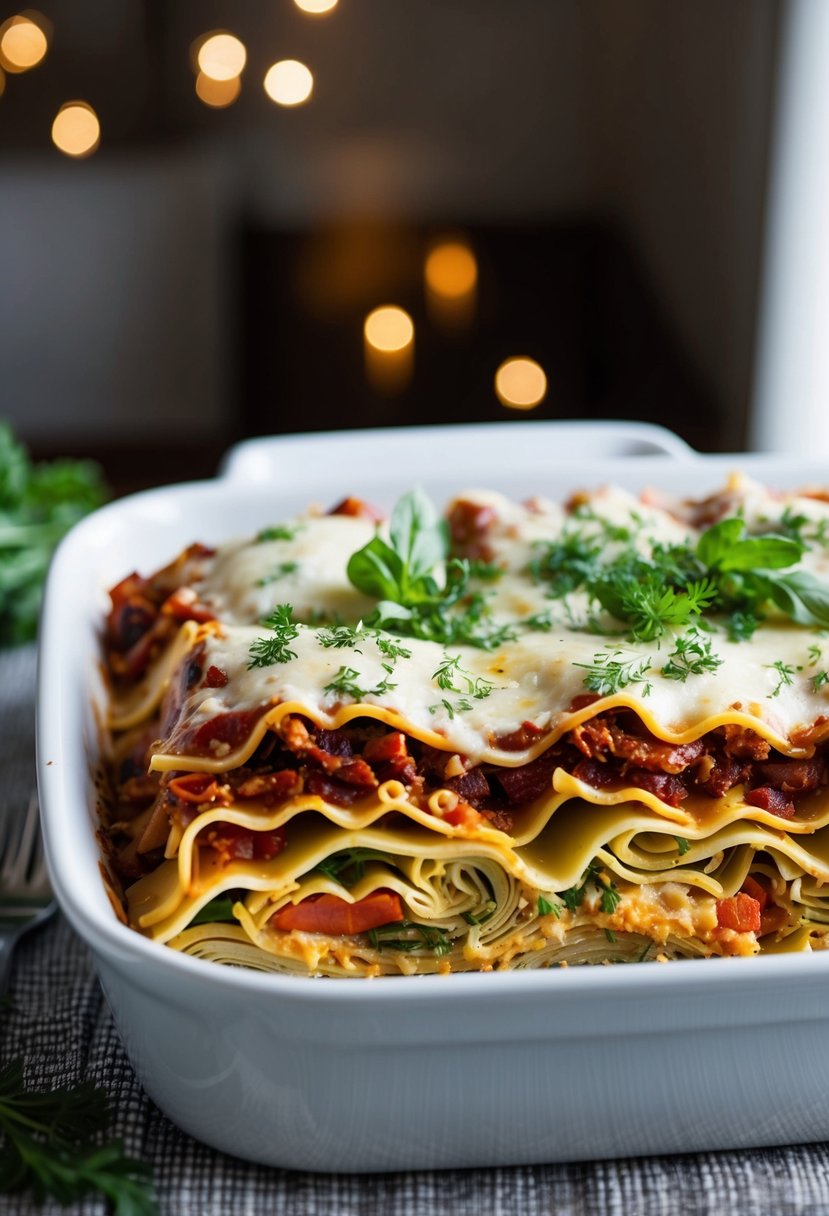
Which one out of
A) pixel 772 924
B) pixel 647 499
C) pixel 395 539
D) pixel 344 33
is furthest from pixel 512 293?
pixel 772 924

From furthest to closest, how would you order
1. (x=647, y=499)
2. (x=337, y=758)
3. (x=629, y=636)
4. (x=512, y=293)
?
(x=512, y=293) → (x=647, y=499) → (x=629, y=636) → (x=337, y=758)

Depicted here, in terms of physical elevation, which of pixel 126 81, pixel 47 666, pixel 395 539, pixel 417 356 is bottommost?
pixel 417 356

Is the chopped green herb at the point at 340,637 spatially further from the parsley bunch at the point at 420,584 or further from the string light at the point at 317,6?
the string light at the point at 317,6

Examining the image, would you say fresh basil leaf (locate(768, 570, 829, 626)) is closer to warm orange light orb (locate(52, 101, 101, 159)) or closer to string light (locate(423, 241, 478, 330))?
string light (locate(423, 241, 478, 330))

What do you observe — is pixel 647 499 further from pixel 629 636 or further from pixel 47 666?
pixel 47 666

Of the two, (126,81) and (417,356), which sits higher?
(126,81)

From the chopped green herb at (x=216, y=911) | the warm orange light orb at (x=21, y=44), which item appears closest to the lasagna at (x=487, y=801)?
the chopped green herb at (x=216, y=911)

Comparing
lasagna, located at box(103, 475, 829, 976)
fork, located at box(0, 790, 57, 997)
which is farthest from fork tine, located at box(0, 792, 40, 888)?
lasagna, located at box(103, 475, 829, 976)

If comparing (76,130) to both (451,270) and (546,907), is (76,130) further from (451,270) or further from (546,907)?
(546,907)
